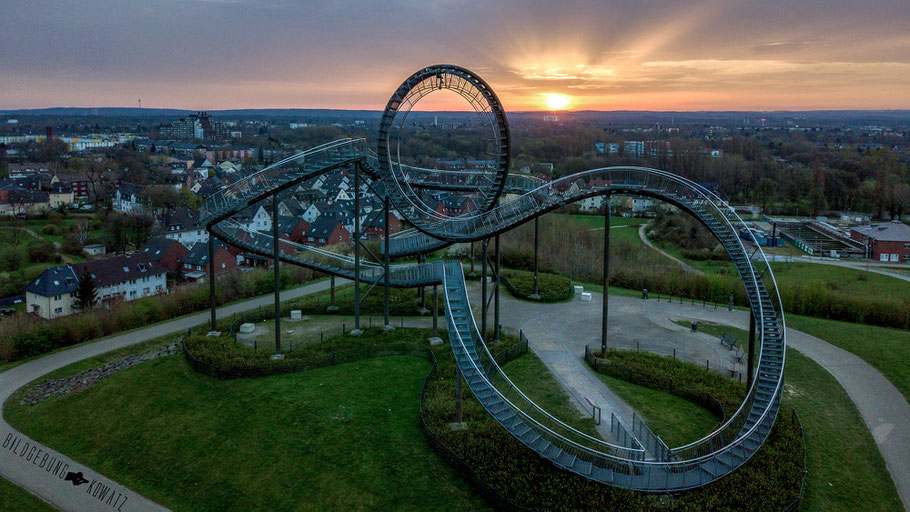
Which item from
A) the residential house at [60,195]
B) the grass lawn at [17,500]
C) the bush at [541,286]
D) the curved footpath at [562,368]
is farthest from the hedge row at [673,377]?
the residential house at [60,195]

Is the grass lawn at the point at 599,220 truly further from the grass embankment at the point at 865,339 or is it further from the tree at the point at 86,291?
the tree at the point at 86,291

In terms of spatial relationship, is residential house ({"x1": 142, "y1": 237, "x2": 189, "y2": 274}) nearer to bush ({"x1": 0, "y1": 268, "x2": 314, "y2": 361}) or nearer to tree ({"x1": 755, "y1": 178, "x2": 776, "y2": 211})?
bush ({"x1": 0, "y1": 268, "x2": 314, "y2": 361})

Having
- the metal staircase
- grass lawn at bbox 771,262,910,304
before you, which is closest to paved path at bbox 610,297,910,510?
the metal staircase

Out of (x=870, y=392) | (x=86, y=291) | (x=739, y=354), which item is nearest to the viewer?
(x=870, y=392)

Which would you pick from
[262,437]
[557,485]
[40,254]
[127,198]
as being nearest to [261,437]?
[262,437]

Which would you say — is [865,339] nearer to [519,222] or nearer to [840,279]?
[519,222]

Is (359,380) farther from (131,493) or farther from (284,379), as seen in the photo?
(131,493)
